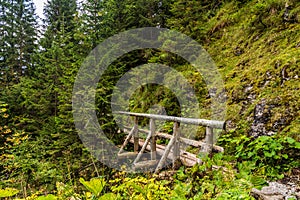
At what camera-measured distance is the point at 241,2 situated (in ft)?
28.9

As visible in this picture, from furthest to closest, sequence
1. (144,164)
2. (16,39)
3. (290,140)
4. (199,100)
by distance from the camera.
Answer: (16,39) < (199,100) < (144,164) < (290,140)

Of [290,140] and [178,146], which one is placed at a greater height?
[290,140]

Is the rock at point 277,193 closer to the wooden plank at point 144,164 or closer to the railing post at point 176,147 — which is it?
the railing post at point 176,147

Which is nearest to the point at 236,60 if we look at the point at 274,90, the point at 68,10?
the point at 274,90

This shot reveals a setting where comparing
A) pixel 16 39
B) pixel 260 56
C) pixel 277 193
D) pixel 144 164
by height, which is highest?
pixel 16 39

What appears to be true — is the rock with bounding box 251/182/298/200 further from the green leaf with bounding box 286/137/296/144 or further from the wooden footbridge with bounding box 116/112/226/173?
the wooden footbridge with bounding box 116/112/226/173

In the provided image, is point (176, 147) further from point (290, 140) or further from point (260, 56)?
point (260, 56)

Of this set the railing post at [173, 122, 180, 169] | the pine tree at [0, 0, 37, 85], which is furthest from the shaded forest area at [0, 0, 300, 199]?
the pine tree at [0, 0, 37, 85]

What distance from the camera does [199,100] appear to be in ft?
22.4

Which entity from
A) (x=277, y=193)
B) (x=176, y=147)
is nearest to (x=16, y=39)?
(x=176, y=147)

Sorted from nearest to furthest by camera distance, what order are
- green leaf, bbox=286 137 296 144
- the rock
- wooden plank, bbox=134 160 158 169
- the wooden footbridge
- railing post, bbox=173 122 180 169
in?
the rock < green leaf, bbox=286 137 296 144 < the wooden footbridge < railing post, bbox=173 122 180 169 < wooden plank, bbox=134 160 158 169

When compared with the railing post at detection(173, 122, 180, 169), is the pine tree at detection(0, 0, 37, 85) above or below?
above

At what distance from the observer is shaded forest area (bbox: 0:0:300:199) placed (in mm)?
2684

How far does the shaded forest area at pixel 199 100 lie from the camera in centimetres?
268
